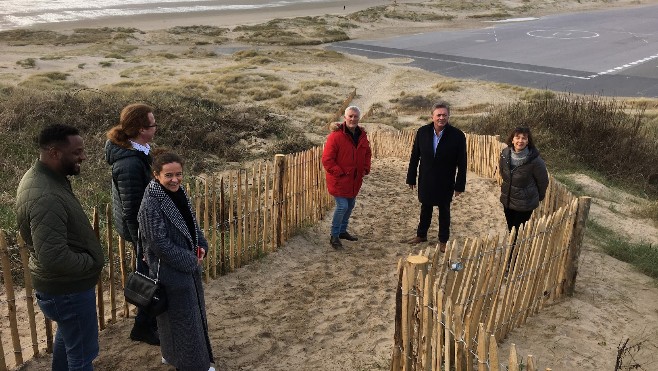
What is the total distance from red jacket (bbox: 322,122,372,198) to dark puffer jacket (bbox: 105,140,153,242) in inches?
93.7

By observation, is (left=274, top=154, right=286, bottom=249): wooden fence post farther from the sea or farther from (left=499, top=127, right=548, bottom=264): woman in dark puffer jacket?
the sea

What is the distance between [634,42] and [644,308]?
32.2 metres

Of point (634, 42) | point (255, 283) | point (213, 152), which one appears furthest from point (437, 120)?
point (634, 42)

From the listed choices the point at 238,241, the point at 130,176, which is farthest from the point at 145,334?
the point at 238,241

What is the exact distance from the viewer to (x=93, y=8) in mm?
49250

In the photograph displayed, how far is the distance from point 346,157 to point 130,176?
2.62 metres

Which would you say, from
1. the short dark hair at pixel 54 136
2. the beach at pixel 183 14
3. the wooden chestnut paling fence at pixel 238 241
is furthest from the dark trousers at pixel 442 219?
the beach at pixel 183 14

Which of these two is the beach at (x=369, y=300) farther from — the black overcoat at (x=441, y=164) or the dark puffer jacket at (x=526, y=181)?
the dark puffer jacket at (x=526, y=181)

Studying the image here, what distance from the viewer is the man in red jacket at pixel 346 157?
5.79 meters

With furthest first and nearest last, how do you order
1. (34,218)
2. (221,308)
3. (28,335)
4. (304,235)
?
(304,235)
(221,308)
(28,335)
(34,218)

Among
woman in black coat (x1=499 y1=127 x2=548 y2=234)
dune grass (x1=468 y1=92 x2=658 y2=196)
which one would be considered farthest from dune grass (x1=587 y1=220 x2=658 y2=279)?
dune grass (x1=468 y1=92 x2=658 y2=196)

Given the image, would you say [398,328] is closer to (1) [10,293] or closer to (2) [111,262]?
(2) [111,262]

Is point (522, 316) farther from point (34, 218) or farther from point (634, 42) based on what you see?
point (634, 42)

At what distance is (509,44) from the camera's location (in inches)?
1310
